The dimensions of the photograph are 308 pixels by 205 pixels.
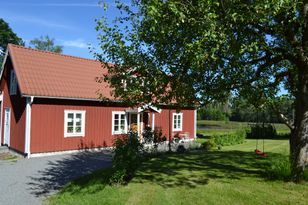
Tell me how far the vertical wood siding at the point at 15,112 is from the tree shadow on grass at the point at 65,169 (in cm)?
282

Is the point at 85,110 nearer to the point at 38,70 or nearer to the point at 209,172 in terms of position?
the point at 38,70

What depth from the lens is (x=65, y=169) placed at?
1530 cm

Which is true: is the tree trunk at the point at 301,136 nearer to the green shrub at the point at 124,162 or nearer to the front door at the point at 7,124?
the green shrub at the point at 124,162

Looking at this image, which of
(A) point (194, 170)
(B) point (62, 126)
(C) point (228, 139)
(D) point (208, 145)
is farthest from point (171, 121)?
(A) point (194, 170)

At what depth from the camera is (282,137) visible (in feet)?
117

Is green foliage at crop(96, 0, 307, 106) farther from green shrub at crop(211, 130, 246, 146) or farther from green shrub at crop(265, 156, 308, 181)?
green shrub at crop(211, 130, 246, 146)

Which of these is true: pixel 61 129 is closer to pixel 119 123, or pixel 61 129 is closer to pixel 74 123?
pixel 74 123

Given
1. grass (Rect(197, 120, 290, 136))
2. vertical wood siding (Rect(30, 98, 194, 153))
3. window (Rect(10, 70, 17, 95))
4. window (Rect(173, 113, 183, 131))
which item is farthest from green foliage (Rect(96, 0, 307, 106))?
grass (Rect(197, 120, 290, 136))

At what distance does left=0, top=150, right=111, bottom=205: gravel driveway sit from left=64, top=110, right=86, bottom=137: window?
4.31ft

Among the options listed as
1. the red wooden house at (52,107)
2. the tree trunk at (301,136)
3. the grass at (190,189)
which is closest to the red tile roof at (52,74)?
the red wooden house at (52,107)

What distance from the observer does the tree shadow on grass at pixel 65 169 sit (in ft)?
39.2

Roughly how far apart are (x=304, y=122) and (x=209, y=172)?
3.87m

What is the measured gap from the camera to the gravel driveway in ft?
35.3

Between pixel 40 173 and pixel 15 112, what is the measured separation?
293 inches
